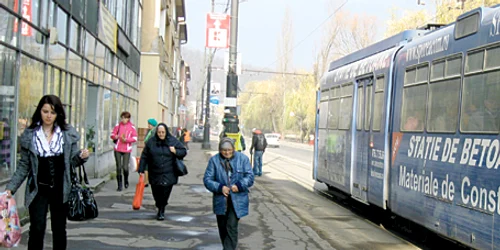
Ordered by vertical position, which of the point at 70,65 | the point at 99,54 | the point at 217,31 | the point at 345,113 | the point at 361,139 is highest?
the point at 217,31

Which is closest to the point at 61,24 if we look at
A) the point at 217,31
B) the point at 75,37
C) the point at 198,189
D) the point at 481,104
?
the point at 75,37

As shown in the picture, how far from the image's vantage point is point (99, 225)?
→ 9688mm

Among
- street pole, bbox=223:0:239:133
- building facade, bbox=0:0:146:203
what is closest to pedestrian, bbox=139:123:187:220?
building facade, bbox=0:0:146:203

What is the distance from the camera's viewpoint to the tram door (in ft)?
37.8

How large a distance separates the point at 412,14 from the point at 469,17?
3491cm

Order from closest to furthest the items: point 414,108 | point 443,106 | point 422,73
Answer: point 443,106 < point 422,73 < point 414,108

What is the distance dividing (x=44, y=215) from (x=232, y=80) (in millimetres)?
13726

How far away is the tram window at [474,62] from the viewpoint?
23.7ft

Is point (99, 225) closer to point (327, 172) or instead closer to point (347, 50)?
point (327, 172)

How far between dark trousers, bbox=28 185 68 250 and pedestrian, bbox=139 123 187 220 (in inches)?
160

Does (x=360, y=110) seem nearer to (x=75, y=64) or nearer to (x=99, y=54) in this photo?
(x=75, y=64)

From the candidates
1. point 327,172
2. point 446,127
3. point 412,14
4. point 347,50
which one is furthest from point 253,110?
point 446,127

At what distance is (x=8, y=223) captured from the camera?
5.38 m

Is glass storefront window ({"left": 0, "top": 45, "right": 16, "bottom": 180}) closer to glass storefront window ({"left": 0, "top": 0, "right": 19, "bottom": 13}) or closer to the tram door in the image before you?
glass storefront window ({"left": 0, "top": 0, "right": 19, "bottom": 13})
